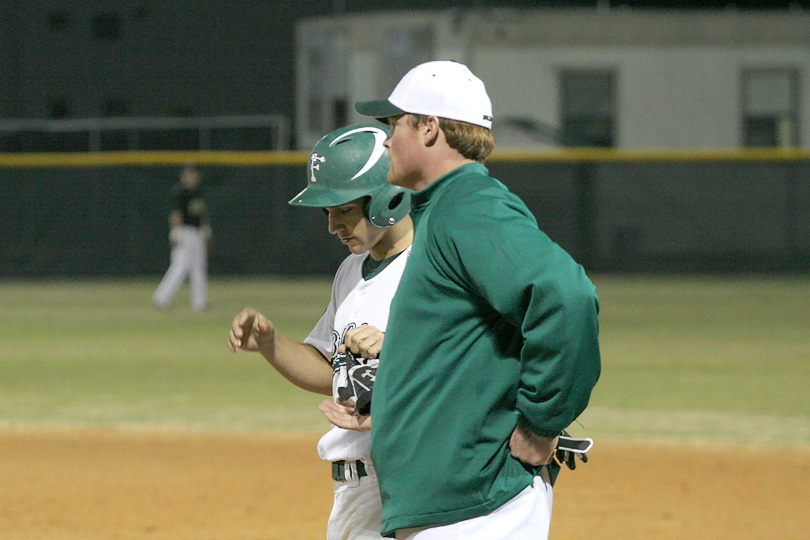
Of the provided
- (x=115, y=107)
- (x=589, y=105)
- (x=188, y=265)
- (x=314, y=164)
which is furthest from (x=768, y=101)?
(x=314, y=164)

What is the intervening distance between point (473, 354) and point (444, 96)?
0.58 metres

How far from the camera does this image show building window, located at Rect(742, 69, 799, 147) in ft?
89.6

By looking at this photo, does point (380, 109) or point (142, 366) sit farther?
point (142, 366)

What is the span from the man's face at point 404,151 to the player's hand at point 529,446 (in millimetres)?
617

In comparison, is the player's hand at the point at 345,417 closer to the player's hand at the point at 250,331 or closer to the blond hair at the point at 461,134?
the player's hand at the point at 250,331

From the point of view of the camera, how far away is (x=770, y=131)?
27.3 metres

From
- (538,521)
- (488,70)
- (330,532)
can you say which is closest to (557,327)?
(538,521)

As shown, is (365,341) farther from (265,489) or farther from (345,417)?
(265,489)

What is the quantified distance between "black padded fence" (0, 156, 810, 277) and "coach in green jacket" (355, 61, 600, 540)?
20317mm

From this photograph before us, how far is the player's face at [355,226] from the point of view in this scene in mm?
3350

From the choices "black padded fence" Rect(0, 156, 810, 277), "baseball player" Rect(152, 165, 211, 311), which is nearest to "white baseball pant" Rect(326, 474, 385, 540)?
"baseball player" Rect(152, 165, 211, 311)

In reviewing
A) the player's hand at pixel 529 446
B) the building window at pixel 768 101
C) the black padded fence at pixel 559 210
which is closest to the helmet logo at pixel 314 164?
the player's hand at pixel 529 446

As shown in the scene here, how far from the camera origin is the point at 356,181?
330 centimetres

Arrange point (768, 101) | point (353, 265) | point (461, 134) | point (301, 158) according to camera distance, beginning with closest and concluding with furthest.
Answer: point (461, 134), point (353, 265), point (301, 158), point (768, 101)
